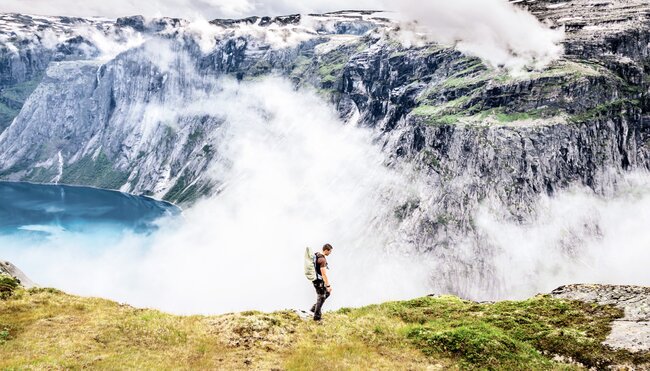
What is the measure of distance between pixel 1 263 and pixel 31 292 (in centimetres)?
1497

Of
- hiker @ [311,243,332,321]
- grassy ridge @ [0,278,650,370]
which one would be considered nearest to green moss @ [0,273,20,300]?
grassy ridge @ [0,278,650,370]

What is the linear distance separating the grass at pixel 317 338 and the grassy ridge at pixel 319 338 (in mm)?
58

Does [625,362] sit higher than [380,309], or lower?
lower

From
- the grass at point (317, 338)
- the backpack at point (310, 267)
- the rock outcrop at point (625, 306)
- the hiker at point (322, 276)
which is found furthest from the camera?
the backpack at point (310, 267)

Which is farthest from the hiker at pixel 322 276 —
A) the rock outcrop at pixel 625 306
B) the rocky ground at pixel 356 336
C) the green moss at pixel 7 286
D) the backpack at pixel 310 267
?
the green moss at pixel 7 286

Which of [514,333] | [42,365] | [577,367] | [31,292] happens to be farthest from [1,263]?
[577,367]

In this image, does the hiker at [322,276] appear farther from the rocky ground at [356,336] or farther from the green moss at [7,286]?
the green moss at [7,286]

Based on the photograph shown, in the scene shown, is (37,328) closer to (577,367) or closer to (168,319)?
(168,319)

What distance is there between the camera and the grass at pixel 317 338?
23031mm

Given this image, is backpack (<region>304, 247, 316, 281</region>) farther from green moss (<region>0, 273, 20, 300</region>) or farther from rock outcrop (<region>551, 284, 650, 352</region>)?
green moss (<region>0, 273, 20, 300</region>)

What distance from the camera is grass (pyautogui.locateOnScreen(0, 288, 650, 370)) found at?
75.6ft

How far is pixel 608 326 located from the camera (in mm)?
24734

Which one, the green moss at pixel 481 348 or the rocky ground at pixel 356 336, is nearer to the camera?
the green moss at pixel 481 348

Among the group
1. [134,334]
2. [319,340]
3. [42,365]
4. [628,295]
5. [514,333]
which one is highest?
[628,295]
